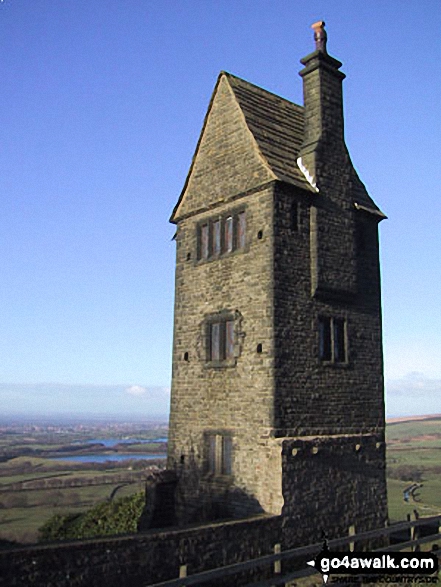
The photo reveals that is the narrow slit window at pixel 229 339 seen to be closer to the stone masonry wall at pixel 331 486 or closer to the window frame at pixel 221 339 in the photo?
the window frame at pixel 221 339

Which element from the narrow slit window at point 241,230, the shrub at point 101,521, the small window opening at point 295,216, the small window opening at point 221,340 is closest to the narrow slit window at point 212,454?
the small window opening at point 221,340

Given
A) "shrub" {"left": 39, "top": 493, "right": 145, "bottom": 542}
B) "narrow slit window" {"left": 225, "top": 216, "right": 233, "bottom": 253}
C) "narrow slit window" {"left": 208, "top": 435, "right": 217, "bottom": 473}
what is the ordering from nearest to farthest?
"narrow slit window" {"left": 208, "top": 435, "right": 217, "bottom": 473} → "narrow slit window" {"left": 225, "top": 216, "right": 233, "bottom": 253} → "shrub" {"left": 39, "top": 493, "right": 145, "bottom": 542}

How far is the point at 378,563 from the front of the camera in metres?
13.7

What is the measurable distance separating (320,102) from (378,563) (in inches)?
569

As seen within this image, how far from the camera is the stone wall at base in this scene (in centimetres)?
1029

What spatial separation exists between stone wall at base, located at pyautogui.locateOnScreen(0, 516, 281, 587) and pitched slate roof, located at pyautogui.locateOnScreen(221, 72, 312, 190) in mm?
10668

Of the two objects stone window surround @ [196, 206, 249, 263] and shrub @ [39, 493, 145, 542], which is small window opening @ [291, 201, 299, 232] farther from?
shrub @ [39, 493, 145, 542]

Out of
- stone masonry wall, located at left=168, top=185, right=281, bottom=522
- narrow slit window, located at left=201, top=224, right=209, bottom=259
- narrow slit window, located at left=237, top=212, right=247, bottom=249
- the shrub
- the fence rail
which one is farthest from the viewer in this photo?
narrow slit window, located at left=201, top=224, right=209, bottom=259

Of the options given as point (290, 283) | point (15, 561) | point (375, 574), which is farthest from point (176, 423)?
point (15, 561)

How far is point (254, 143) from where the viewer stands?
60.1 ft

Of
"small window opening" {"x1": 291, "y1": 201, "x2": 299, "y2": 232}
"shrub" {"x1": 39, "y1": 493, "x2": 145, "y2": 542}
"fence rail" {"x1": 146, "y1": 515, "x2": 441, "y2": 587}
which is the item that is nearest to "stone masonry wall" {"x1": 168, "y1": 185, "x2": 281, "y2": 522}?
"small window opening" {"x1": 291, "y1": 201, "x2": 299, "y2": 232}

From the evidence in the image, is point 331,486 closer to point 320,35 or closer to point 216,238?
point 216,238

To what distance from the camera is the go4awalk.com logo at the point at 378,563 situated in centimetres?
1300

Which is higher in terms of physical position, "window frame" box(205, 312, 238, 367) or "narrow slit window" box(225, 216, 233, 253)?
"narrow slit window" box(225, 216, 233, 253)
